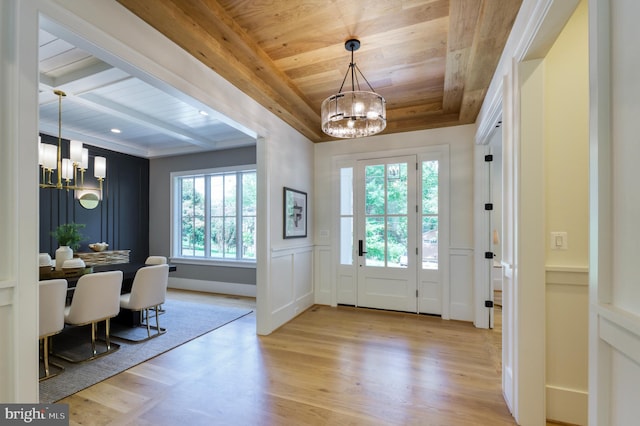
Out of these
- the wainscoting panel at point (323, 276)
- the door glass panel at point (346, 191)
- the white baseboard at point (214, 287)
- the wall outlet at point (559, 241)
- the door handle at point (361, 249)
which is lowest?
the white baseboard at point (214, 287)

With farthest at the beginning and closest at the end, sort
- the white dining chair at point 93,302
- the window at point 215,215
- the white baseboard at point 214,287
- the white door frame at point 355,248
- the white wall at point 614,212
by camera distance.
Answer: the window at point 215,215 → the white baseboard at point 214,287 → the white door frame at point 355,248 → the white dining chair at point 93,302 → the white wall at point 614,212

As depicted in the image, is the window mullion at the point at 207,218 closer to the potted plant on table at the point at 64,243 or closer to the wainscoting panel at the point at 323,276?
the potted plant on table at the point at 64,243

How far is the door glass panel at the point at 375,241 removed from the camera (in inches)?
166

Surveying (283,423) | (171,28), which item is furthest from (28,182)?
(283,423)

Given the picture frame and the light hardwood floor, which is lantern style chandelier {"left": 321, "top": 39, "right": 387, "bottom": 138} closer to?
the picture frame

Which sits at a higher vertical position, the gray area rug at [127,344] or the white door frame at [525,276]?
the white door frame at [525,276]

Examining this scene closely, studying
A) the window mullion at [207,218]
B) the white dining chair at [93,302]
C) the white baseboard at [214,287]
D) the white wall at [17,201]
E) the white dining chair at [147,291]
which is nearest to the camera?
the white wall at [17,201]

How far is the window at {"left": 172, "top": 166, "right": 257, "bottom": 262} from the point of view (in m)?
5.38

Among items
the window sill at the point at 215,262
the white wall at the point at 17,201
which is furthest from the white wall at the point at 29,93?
the window sill at the point at 215,262

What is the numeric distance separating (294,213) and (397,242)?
5.01 ft

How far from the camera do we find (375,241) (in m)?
4.26

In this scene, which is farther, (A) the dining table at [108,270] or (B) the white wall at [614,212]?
(A) the dining table at [108,270]

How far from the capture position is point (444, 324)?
370cm

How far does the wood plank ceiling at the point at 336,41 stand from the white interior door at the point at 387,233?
1.18 metres
